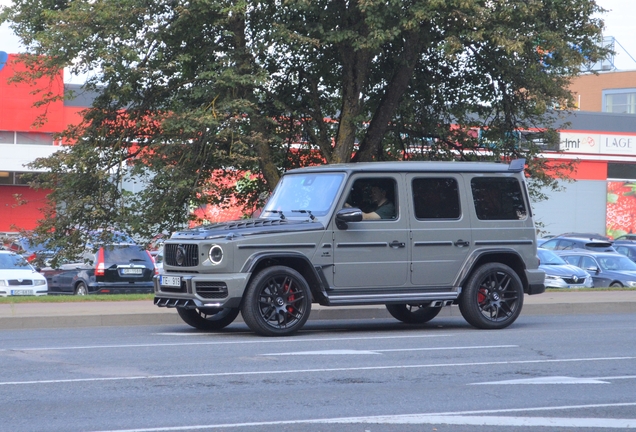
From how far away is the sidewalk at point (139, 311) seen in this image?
45.9 ft

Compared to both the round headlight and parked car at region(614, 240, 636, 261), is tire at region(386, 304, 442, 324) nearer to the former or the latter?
the round headlight

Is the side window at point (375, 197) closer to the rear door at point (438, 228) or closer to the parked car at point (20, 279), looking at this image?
the rear door at point (438, 228)

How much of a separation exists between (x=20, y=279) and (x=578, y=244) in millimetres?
17903

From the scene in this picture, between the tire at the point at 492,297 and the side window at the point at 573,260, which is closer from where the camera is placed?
the tire at the point at 492,297

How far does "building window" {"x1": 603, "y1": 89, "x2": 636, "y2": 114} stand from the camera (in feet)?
242

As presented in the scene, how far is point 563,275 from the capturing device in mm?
26109

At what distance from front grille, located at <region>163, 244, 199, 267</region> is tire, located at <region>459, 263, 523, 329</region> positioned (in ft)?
12.2

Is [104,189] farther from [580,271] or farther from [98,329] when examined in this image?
[580,271]

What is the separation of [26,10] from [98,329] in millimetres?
11609

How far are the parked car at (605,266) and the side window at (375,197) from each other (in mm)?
16412

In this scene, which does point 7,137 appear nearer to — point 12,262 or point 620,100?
point 12,262

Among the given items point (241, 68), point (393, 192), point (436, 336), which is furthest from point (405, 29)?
point (436, 336)

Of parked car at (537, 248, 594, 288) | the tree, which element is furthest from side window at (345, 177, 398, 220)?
parked car at (537, 248, 594, 288)

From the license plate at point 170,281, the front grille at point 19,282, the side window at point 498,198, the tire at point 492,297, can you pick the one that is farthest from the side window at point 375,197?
the front grille at point 19,282
